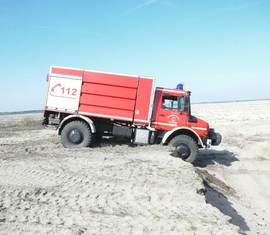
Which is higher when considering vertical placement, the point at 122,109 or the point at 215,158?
the point at 122,109

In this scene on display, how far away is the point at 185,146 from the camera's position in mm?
12188

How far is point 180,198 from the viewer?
6.88 m

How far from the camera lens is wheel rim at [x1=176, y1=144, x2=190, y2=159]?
12.1 meters

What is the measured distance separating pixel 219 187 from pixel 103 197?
14.5 feet

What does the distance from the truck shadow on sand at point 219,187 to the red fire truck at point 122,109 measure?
1.55 meters

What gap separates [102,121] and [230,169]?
499 centimetres

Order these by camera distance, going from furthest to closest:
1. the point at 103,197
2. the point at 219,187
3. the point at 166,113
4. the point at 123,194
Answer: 1. the point at 166,113
2. the point at 219,187
3. the point at 123,194
4. the point at 103,197

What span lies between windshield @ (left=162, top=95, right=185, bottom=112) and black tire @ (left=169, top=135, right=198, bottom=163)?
101 cm

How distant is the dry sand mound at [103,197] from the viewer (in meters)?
5.48

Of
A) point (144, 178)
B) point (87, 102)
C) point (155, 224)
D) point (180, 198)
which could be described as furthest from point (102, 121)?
point (155, 224)

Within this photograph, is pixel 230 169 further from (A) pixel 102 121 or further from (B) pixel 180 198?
(B) pixel 180 198

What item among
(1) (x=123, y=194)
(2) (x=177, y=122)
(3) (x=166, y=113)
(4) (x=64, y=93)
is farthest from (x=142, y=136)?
(1) (x=123, y=194)

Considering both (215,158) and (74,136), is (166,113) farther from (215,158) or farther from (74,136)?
(215,158)

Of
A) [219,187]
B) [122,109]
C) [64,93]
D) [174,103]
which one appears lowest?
[219,187]
